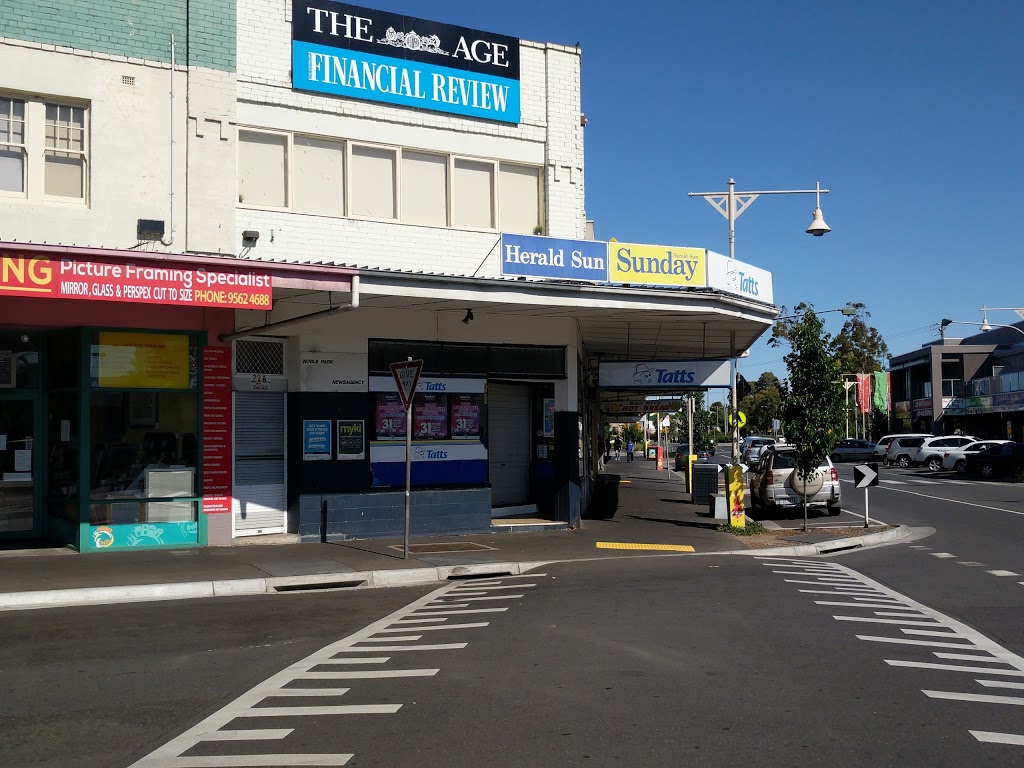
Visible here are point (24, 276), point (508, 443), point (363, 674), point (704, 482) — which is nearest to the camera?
point (363, 674)

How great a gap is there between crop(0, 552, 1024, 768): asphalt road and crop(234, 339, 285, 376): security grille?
5633 mm

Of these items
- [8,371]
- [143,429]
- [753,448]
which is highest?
[8,371]

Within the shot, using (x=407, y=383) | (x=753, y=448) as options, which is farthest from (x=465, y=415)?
(x=753, y=448)

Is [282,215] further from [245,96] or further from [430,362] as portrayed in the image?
[430,362]

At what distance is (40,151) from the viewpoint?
47.2ft

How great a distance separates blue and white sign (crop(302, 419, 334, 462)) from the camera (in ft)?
54.8

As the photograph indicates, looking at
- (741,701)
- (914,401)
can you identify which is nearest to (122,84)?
(741,701)

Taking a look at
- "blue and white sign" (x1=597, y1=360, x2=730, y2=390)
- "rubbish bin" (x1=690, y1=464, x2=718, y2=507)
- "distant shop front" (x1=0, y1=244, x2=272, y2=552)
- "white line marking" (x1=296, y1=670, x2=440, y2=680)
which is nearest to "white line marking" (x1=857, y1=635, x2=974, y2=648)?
"white line marking" (x1=296, y1=670, x2=440, y2=680)

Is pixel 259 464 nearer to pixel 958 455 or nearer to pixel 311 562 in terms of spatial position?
pixel 311 562

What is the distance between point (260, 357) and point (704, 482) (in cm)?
1536

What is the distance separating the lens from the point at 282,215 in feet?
52.5

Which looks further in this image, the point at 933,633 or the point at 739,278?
the point at 739,278

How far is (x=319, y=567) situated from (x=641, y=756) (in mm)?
9053

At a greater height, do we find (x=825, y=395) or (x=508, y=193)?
(x=508, y=193)
